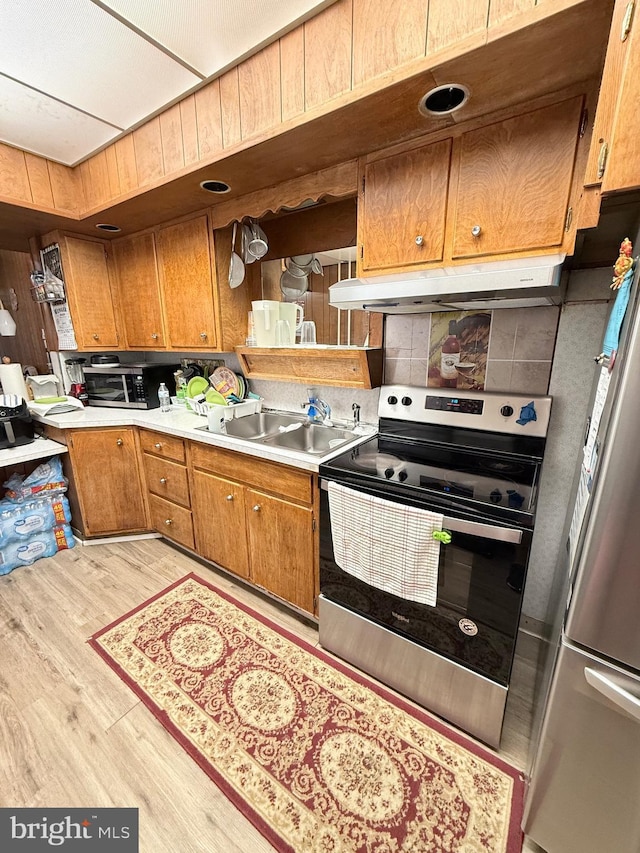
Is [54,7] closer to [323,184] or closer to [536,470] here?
[323,184]

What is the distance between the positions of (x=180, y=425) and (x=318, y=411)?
32.4 inches

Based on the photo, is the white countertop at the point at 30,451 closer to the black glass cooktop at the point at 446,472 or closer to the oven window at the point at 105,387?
the oven window at the point at 105,387

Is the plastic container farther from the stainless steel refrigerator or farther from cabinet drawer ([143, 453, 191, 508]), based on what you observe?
the stainless steel refrigerator

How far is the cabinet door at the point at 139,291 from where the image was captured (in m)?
2.41

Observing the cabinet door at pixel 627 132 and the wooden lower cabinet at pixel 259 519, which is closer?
the cabinet door at pixel 627 132

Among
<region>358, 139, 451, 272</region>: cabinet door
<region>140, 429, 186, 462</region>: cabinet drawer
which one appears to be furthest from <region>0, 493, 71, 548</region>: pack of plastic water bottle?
<region>358, 139, 451, 272</region>: cabinet door

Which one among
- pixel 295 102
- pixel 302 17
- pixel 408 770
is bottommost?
pixel 408 770

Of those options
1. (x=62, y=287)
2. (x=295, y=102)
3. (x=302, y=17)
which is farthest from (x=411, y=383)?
(x=62, y=287)

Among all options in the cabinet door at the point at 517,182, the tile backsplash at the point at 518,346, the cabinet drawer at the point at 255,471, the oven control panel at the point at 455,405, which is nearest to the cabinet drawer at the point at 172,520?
the cabinet drawer at the point at 255,471

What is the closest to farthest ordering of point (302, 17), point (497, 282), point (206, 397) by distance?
point (497, 282), point (302, 17), point (206, 397)

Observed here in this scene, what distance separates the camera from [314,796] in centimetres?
112

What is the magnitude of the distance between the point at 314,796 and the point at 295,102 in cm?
231

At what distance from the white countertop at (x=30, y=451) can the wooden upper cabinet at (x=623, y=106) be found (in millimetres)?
2816

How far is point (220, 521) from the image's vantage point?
198cm
